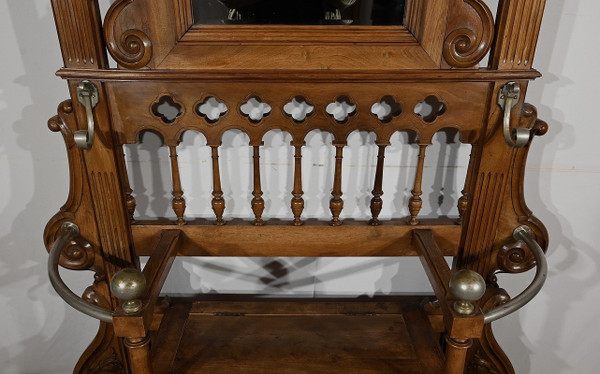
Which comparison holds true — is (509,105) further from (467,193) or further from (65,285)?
(65,285)

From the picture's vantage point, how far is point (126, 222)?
991 mm

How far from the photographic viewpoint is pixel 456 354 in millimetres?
747

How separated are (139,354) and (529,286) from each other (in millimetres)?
693

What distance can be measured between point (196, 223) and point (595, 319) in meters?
1.15

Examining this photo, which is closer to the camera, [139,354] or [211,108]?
[139,354]

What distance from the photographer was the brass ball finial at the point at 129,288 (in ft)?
2.30

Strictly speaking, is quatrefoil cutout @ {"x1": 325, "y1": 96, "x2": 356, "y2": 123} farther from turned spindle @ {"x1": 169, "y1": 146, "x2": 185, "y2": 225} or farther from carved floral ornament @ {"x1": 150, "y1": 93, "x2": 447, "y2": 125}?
turned spindle @ {"x1": 169, "y1": 146, "x2": 185, "y2": 225}

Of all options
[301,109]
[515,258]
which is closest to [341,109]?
[301,109]

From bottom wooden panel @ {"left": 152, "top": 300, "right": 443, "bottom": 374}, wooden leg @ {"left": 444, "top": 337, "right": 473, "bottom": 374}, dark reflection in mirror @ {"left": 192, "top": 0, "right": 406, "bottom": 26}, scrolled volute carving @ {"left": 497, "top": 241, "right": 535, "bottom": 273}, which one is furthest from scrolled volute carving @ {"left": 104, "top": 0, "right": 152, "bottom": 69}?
scrolled volute carving @ {"left": 497, "top": 241, "right": 535, "bottom": 273}

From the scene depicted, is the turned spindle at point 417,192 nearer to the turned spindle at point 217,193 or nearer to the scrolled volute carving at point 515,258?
the scrolled volute carving at point 515,258

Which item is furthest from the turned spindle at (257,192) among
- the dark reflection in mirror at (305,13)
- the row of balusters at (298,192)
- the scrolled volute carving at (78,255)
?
the scrolled volute carving at (78,255)

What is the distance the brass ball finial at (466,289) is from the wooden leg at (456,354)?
60mm

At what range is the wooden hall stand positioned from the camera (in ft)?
2.70

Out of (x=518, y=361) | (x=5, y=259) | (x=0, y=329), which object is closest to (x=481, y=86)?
(x=518, y=361)
